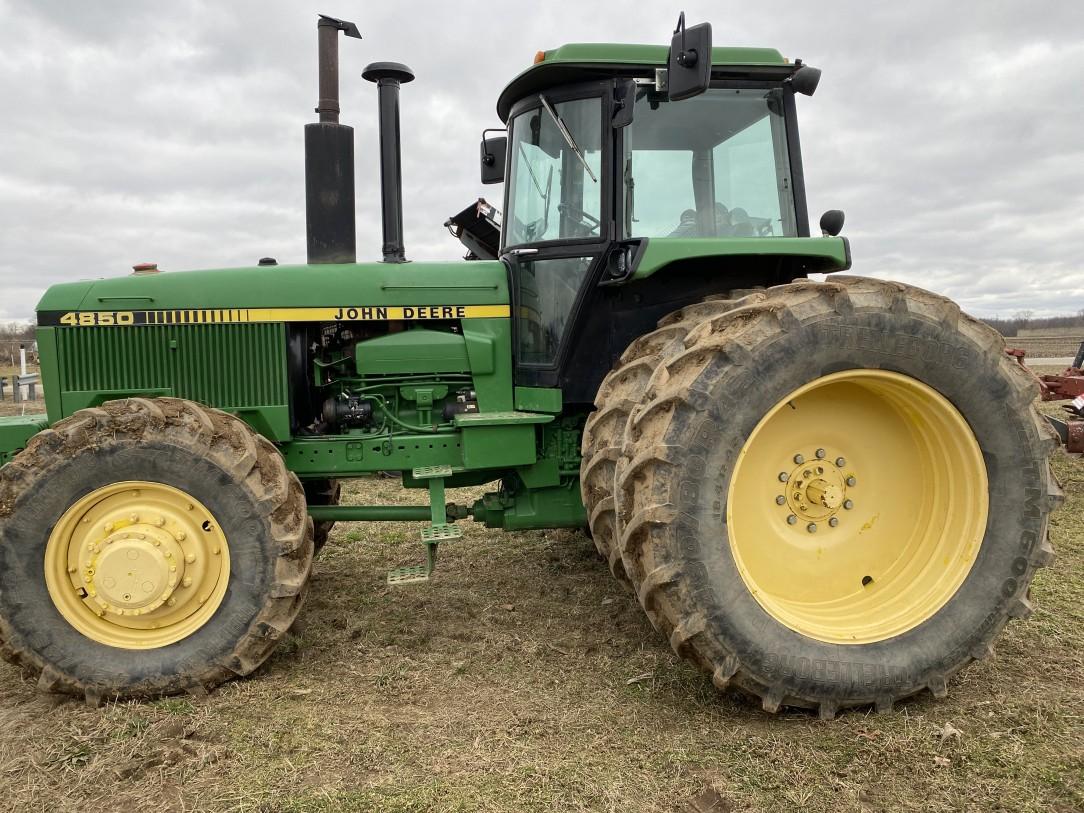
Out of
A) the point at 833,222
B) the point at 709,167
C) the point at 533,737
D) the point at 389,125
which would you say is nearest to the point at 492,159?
the point at 389,125

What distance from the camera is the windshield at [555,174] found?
3537 mm

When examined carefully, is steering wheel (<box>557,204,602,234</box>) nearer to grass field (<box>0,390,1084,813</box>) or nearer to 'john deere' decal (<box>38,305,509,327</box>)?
'john deere' decal (<box>38,305,509,327</box>)

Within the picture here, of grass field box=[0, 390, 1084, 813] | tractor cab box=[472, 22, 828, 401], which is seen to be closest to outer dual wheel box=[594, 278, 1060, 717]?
grass field box=[0, 390, 1084, 813]

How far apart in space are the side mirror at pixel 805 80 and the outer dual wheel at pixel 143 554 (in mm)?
2892

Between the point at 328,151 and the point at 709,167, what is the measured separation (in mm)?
1817

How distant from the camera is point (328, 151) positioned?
3.76 meters

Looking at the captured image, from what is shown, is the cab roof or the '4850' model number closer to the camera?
the cab roof

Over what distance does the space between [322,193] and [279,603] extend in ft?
6.38

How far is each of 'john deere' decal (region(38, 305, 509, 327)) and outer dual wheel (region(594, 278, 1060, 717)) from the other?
1394 mm

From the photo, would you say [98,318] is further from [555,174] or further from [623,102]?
[623,102]

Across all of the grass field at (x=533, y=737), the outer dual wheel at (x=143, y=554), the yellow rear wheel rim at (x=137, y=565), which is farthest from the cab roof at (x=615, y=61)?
the grass field at (x=533, y=737)

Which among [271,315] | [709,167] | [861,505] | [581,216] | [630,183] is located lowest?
[861,505]

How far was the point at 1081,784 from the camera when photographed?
7.66ft

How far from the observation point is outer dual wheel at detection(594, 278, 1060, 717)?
2682 mm
